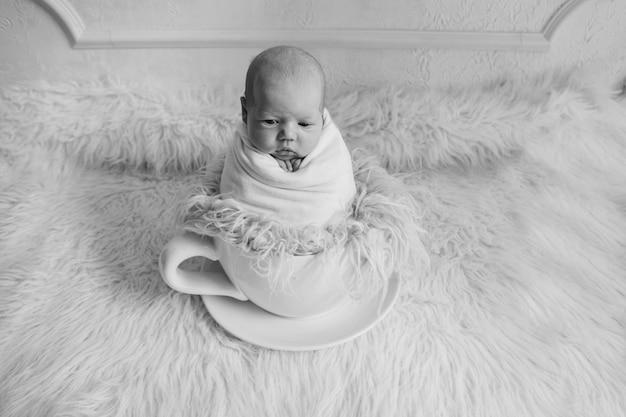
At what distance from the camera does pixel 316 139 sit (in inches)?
22.0

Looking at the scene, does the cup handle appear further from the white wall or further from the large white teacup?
the white wall

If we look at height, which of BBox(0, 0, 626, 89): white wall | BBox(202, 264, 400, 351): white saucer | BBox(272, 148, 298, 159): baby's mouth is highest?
BBox(0, 0, 626, 89): white wall

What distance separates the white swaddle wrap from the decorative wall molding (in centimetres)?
33

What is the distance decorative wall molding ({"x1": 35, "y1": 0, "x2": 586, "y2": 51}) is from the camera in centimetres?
82

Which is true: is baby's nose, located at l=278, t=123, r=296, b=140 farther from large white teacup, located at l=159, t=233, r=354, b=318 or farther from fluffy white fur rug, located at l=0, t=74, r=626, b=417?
fluffy white fur rug, located at l=0, t=74, r=626, b=417

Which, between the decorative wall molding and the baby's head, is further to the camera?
the decorative wall molding

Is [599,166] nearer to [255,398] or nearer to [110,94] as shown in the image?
[255,398]

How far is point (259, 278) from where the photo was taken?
54 cm

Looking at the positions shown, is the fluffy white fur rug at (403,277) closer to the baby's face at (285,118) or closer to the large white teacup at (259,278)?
the large white teacup at (259,278)

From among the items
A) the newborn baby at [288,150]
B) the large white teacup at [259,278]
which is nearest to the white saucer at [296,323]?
the large white teacup at [259,278]

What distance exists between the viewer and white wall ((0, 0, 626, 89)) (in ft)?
2.65

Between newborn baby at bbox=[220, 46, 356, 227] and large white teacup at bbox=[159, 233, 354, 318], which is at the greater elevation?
newborn baby at bbox=[220, 46, 356, 227]

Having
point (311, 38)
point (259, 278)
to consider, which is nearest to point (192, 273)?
point (259, 278)

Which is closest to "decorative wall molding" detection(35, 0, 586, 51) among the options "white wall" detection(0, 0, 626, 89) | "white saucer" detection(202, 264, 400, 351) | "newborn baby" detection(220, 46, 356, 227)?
"white wall" detection(0, 0, 626, 89)
